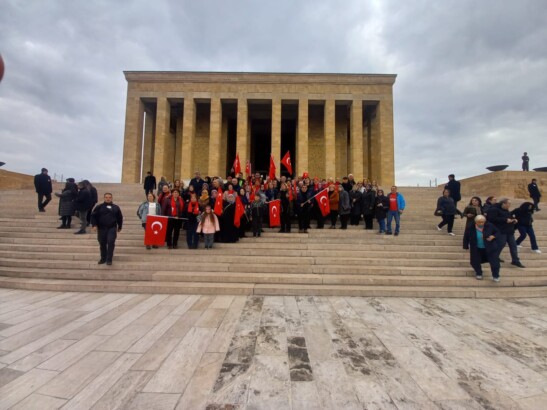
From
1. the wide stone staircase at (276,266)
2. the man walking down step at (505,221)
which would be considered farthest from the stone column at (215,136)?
the man walking down step at (505,221)

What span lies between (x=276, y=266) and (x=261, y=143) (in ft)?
90.3

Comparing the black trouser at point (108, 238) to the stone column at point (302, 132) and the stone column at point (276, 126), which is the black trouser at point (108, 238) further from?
the stone column at point (302, 132)

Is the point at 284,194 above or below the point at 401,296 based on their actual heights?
above

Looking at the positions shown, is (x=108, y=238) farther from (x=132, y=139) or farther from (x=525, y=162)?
(x=525, y=162)

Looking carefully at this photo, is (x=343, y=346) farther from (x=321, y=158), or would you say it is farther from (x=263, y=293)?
(x=321, y=158)

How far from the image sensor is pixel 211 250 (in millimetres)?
7965

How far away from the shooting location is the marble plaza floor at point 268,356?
7.98 ft

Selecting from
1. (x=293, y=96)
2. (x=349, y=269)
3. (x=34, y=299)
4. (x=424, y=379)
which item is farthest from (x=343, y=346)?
(x=293, y=96)

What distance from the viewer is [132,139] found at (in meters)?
24.3

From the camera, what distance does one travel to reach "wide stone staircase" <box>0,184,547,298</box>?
19.8ft

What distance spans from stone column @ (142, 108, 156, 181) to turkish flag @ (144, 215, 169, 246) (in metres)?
20.6

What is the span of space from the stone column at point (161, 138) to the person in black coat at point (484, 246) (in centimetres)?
2344

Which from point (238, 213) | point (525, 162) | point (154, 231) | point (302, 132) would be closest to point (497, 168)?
point (525, 162)

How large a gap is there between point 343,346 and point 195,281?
4048mm
